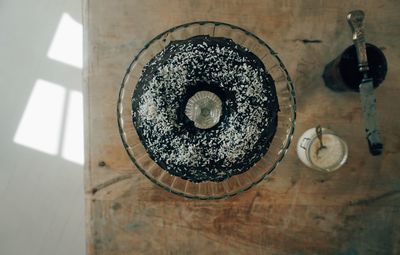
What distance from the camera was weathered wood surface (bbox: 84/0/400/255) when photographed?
982 mm

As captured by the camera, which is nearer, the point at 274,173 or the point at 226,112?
the point at 226,112

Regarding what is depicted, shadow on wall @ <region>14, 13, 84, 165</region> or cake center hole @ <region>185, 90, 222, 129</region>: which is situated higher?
shadow on wall @ <region>14, 13, 84, 165</region>

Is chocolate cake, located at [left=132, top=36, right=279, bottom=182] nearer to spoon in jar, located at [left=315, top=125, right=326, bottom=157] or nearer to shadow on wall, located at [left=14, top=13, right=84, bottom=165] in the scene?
spoon in jar, located at [left=315, top=125, right=326, bottom=157]

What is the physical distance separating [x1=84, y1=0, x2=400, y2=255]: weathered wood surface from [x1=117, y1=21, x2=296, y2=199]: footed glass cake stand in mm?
48

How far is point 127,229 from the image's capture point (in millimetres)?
1009

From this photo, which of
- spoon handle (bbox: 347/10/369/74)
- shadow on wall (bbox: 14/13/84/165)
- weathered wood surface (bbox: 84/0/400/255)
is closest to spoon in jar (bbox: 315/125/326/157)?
weathered wood surface (bbox: 84/0/400/255)

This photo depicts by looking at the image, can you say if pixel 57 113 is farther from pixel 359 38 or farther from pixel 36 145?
pixel 359 38

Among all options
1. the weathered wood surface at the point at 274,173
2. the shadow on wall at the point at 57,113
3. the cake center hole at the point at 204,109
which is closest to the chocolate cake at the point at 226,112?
the cake center hole at the point at 204,109

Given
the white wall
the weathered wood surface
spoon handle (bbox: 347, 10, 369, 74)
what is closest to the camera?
spoon handle (bbox: 347, 10, 369, 74)

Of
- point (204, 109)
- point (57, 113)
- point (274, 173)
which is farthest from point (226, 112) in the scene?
point (57, 113)

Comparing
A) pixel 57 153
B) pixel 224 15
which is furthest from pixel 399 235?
pixel 57 153

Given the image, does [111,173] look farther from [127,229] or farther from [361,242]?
[361,242]

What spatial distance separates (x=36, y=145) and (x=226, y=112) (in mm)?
845

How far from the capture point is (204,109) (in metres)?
0.91
